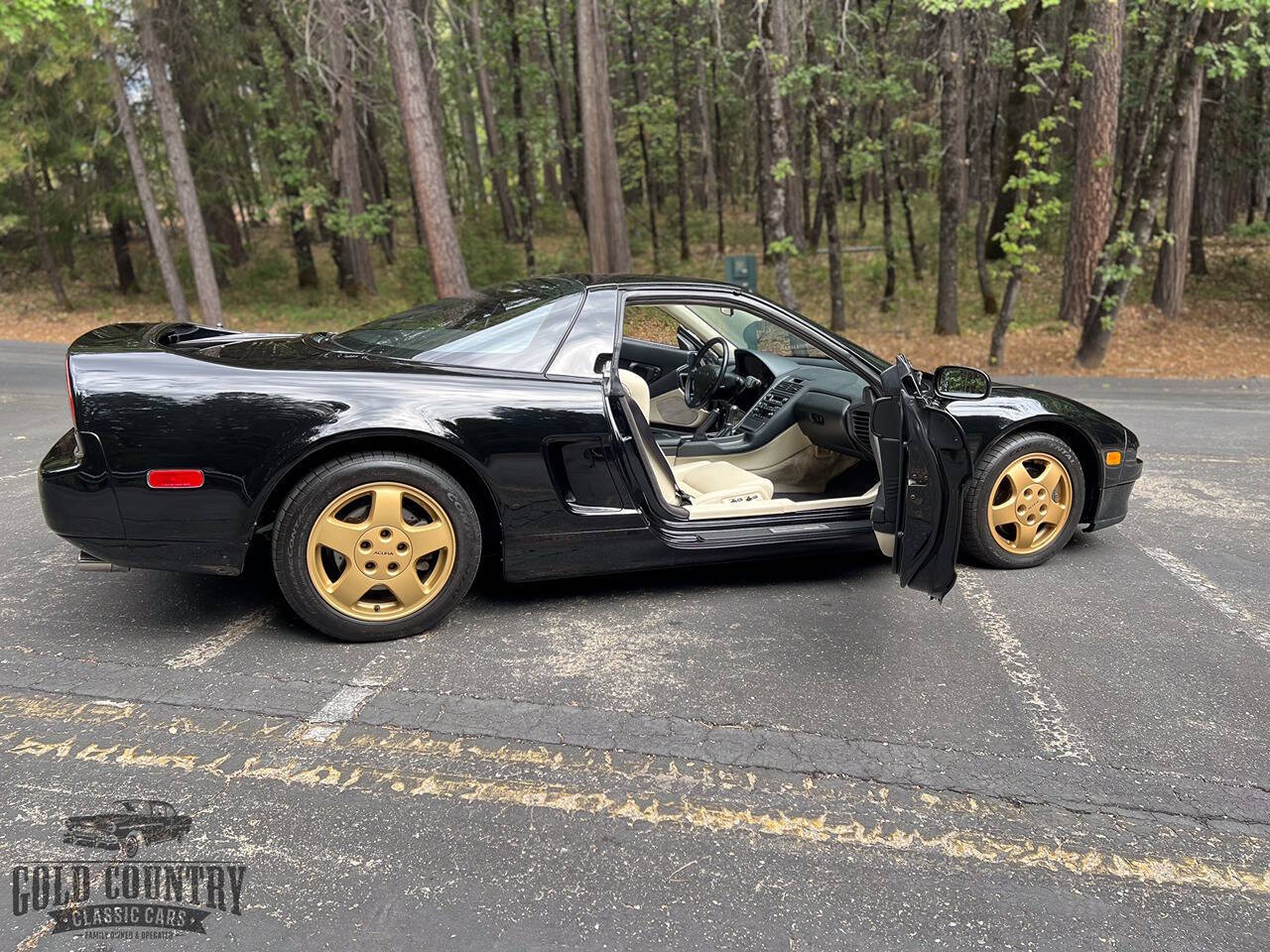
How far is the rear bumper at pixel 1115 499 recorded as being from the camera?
14.0 ft

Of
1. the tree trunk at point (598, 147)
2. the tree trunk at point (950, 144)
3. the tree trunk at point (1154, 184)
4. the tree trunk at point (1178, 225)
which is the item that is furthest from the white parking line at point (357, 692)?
the tree trunk at point (1178, 225)

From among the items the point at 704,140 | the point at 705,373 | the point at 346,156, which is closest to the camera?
the point at 705,373

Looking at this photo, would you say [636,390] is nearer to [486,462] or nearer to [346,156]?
[486,462]

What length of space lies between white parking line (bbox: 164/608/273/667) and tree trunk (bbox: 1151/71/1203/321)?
51.1 feet

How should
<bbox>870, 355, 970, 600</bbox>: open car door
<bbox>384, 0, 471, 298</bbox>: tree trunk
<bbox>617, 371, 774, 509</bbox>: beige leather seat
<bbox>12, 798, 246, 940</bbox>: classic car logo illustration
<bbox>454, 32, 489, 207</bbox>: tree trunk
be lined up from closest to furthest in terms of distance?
<bbox>12, 798, 246, 940</bbox>: classic car logo illustration < <bbox>870, 355, 970, 600</bbox>: open car door < <bbox>617, 371, 774, 509</bbox>: beige leather seat < <bbox>384, 0, 471, 298</bbox>: tree trunk < <bbox>454, 32, 489, 207</bbox>: tree trunk

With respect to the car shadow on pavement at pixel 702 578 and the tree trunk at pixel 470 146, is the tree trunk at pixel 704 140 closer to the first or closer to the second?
the tree trunk at pixel 470 146

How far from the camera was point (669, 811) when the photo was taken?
7.86 ft

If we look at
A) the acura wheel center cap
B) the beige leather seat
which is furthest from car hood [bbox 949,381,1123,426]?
the acura wheel center cap

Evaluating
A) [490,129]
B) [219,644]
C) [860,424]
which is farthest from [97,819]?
[490,129]

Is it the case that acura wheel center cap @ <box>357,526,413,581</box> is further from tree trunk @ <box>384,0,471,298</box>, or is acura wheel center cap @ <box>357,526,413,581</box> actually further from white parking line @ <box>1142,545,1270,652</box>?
tree trunk @ <box>384,0,471,298</box>

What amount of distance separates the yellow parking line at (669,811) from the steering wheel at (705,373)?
3.00 metres

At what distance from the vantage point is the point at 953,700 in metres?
3.02

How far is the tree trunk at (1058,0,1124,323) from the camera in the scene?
13.5 meters

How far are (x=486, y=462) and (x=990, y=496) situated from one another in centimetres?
241
